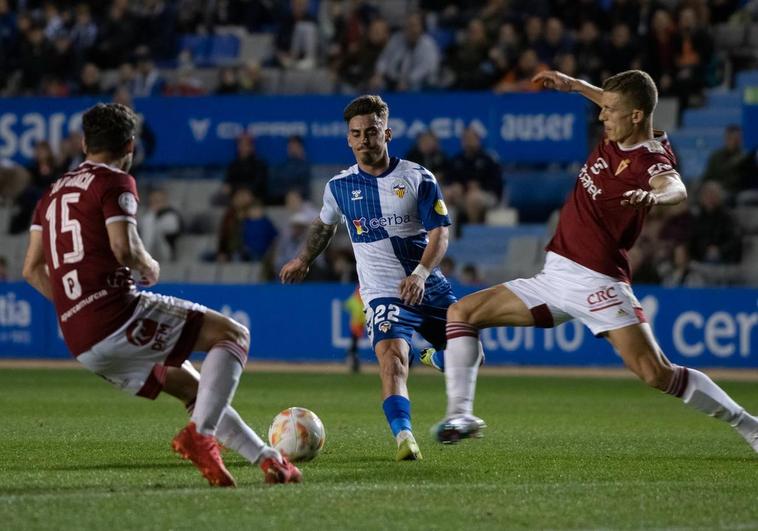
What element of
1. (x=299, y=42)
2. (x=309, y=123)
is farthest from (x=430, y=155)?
(x=299, y=42)

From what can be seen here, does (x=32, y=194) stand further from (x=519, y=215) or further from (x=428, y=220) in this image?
(x=428, y=220)

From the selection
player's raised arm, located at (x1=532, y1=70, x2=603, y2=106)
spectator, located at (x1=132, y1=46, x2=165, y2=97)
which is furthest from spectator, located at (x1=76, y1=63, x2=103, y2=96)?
player's raised arm, located at (x1=532, y1=70, x2=603, y2=106)

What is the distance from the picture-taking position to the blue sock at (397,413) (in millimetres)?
8570

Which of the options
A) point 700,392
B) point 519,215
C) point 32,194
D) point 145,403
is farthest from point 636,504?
point 32,194

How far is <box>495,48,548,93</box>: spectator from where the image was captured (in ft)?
68.7

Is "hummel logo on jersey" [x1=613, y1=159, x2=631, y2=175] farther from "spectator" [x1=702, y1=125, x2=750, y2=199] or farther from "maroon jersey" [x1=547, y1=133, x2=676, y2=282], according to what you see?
"spectator" [x1=702, y1=125, x2=750, y2=199]

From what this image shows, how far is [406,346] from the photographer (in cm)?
891

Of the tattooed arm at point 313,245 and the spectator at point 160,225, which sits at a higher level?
the tattooed arm at point 313,245

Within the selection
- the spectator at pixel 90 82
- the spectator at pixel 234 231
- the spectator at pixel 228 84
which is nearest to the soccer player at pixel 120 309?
the spectator at pixel 234 231

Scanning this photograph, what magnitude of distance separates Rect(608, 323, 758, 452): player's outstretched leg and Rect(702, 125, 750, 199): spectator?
39.3ft

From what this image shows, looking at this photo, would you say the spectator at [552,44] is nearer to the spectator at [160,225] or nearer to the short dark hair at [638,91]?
the spectator at [160,225]

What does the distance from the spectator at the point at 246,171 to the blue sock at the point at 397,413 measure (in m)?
13.7

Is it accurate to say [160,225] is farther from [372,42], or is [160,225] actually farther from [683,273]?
[683,273]

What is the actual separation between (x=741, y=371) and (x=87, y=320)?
42.5 feet
